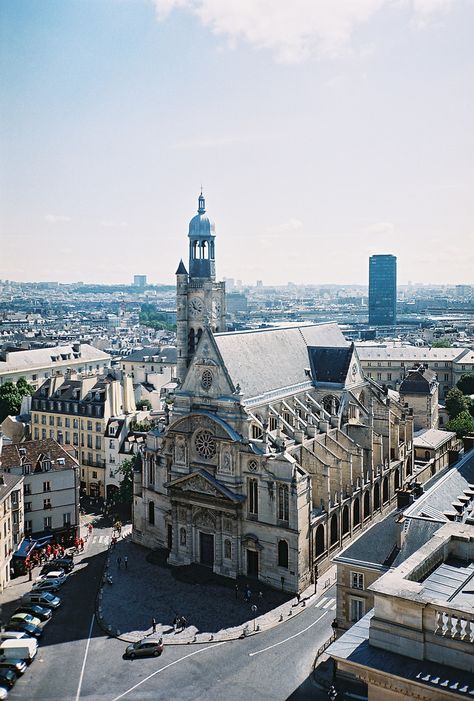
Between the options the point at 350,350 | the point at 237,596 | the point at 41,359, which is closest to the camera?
the point at 237,596

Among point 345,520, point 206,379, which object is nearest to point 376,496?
point 345,520

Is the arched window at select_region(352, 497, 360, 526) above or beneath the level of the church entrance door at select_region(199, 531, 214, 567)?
above

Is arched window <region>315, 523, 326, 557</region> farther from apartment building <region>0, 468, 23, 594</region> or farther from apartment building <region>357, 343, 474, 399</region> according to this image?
apartment building <region>357, 343, 474, 399</region>

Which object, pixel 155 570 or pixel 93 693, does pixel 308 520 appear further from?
pixel 93 693

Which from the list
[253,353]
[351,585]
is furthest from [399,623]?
[253,353]

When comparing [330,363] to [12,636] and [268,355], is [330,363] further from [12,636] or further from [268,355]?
[12,636]

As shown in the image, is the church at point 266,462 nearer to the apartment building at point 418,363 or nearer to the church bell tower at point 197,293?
the church bell tower at point 197,293

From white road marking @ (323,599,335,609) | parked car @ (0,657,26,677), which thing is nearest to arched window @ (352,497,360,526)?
white road marking @ (323,599,335,609)
